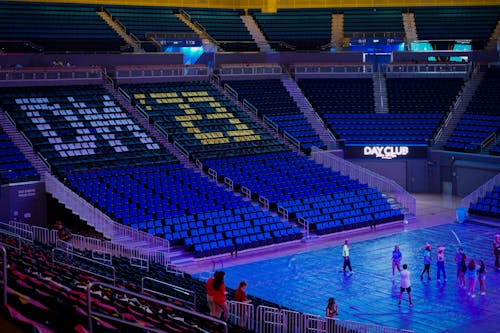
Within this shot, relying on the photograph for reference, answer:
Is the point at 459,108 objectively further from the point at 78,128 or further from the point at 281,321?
the point at 281,321

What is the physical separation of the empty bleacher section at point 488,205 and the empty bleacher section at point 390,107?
707 centimetres

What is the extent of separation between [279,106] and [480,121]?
1107cm

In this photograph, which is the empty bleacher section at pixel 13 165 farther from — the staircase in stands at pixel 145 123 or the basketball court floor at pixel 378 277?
the basketball court floor at pixel 378 277

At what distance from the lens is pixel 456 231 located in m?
33.4

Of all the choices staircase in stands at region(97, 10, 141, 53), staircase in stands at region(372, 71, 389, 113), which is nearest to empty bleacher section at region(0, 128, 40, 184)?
staircase in stands at region(97, 10, 141, 53)

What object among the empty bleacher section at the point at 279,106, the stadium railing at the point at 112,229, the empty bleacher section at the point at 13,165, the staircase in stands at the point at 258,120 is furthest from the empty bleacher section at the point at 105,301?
the empty bleacher section at the point at 279,106

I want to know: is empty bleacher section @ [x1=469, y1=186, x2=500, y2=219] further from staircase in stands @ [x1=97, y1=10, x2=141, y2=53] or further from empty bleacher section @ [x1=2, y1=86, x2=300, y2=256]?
staircase in stands @ [x1=97, y1=10, x2=141, y2=53]

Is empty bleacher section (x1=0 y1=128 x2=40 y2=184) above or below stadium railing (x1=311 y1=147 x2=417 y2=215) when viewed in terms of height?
above

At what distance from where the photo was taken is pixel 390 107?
45688 millimetres

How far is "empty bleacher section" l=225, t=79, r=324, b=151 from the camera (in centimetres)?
4269

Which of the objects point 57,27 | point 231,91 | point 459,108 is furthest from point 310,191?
point 57,27

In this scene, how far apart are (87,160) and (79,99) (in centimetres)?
572

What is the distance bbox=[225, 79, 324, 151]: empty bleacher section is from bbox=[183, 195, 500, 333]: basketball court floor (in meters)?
8.97

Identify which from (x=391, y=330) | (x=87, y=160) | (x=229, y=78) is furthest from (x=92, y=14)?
(x=391, y=330)
